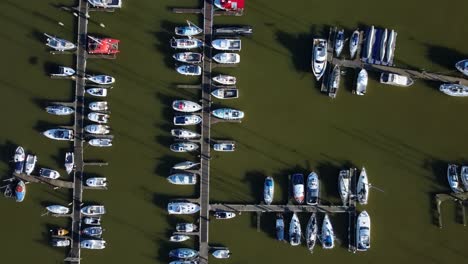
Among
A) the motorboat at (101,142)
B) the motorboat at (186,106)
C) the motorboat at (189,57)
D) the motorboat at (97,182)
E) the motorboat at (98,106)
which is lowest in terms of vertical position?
the motorboat at (97,182)

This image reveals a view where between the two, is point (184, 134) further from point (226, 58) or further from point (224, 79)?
point (226, 58)

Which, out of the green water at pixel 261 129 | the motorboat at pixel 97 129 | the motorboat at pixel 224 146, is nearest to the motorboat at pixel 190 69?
the green water at pixel 261 129

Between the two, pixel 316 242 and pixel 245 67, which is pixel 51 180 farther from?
pixel 316 242

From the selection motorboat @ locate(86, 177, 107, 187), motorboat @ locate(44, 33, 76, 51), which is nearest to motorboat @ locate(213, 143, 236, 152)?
motorboat @ locate(86, 177, 107, 187)

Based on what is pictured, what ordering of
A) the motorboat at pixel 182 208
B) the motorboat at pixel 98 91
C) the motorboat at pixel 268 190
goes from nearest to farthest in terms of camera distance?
the motorboat at pixel 268 190
the motorboat at pixel 182 208
the motorboat at pixel 98 91

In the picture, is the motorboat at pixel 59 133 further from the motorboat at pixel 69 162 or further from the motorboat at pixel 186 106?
the motorboat at pixel 186 106

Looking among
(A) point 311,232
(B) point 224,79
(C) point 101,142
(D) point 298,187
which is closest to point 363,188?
(D) point 298,187

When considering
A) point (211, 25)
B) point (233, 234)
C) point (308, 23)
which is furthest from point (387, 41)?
point (233, 234)
